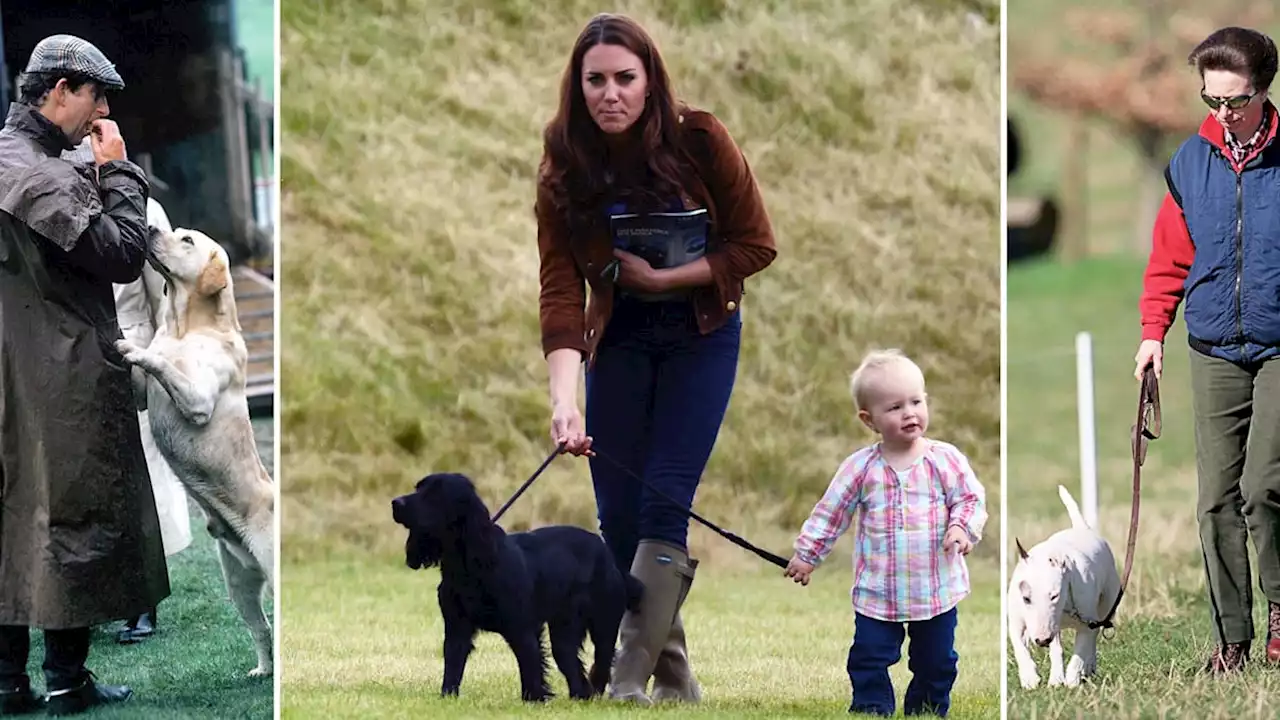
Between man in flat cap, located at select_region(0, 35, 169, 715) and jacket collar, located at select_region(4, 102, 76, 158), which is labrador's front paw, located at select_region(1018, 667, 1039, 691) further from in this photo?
jacket collar, located at select_region(4, 102, 76, 158)

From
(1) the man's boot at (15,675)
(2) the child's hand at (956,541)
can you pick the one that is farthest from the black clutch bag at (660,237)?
(1) the man's boot at (15,675)

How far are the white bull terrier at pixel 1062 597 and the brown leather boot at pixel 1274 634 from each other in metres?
0.52

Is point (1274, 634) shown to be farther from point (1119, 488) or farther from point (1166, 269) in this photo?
point (1119, 488)

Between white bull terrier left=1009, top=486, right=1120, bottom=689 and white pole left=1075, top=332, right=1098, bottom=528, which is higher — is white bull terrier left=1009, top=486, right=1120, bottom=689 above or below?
below

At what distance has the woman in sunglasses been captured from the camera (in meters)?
6.04

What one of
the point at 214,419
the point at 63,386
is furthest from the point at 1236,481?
the point at 63,386

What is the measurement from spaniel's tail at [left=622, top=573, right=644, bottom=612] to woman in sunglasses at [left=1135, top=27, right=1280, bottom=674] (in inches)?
70.2

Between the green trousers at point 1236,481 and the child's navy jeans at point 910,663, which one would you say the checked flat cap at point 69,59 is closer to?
the child's navy jeans at point 910,663

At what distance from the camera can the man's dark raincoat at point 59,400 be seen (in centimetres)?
608

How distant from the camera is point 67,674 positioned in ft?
20.4

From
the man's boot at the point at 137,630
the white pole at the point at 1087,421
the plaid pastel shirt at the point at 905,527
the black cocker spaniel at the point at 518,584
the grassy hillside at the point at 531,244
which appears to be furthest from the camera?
the grassy hillside at the point at 531,244

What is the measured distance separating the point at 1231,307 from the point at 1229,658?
117 cm

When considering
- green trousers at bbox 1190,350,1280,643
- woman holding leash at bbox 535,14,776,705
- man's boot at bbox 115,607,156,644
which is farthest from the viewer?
man's boot at bbox 115,607,156,644

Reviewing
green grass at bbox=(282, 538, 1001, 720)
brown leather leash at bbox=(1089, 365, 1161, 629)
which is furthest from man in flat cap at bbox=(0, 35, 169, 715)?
brown leather leash at bbox=(1089, 365, 1161, 629)
